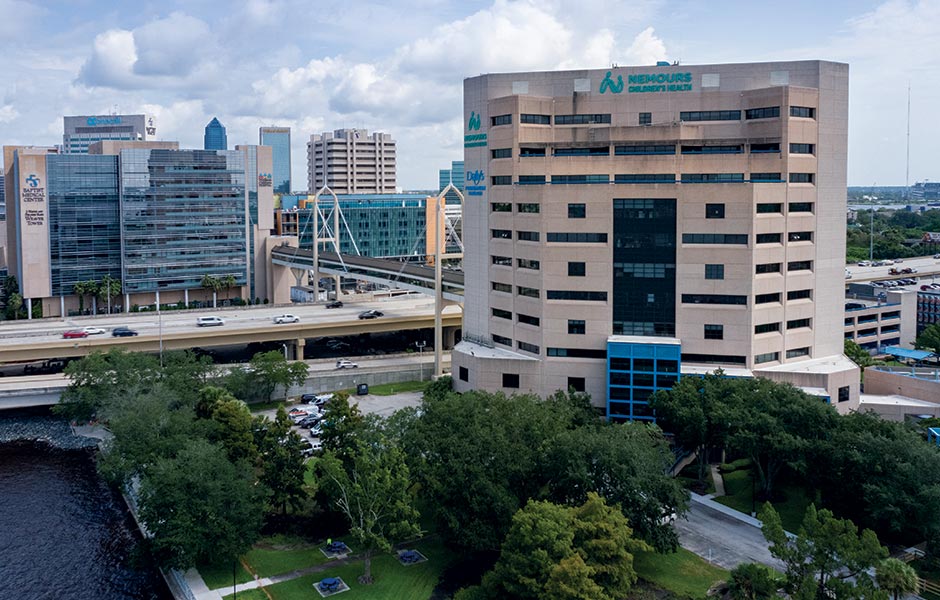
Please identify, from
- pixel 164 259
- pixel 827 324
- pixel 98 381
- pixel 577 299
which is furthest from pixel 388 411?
pixel 164 259

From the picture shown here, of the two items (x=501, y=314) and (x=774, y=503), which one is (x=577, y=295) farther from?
(x=774, y=503)

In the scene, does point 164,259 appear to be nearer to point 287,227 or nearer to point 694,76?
point 287,227

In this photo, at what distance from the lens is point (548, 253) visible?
72.5m

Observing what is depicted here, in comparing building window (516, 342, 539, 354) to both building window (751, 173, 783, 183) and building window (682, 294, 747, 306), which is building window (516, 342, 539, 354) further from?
building window (751, 173, 783, 183)

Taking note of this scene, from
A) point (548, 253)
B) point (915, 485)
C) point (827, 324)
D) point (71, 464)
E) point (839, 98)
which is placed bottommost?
point (71, 464)

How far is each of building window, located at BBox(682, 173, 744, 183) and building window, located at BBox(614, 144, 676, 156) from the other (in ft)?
9.01

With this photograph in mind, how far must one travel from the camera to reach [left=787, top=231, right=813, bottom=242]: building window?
2788 inches

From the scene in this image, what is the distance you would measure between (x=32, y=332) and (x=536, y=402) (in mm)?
65375

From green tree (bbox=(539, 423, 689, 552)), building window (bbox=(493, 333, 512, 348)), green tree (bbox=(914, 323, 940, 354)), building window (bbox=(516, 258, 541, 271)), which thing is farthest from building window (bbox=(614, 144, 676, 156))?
green tree (bbox=(914, 323, 940, 354))

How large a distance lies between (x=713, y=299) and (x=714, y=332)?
109 inches

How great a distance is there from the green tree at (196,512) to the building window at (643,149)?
4240cm

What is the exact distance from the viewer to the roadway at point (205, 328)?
296ft

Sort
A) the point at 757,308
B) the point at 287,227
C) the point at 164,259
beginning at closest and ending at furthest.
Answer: the point at 757,308 → the point at 164,259 → the point at 287,227

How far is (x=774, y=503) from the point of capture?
5600cm
